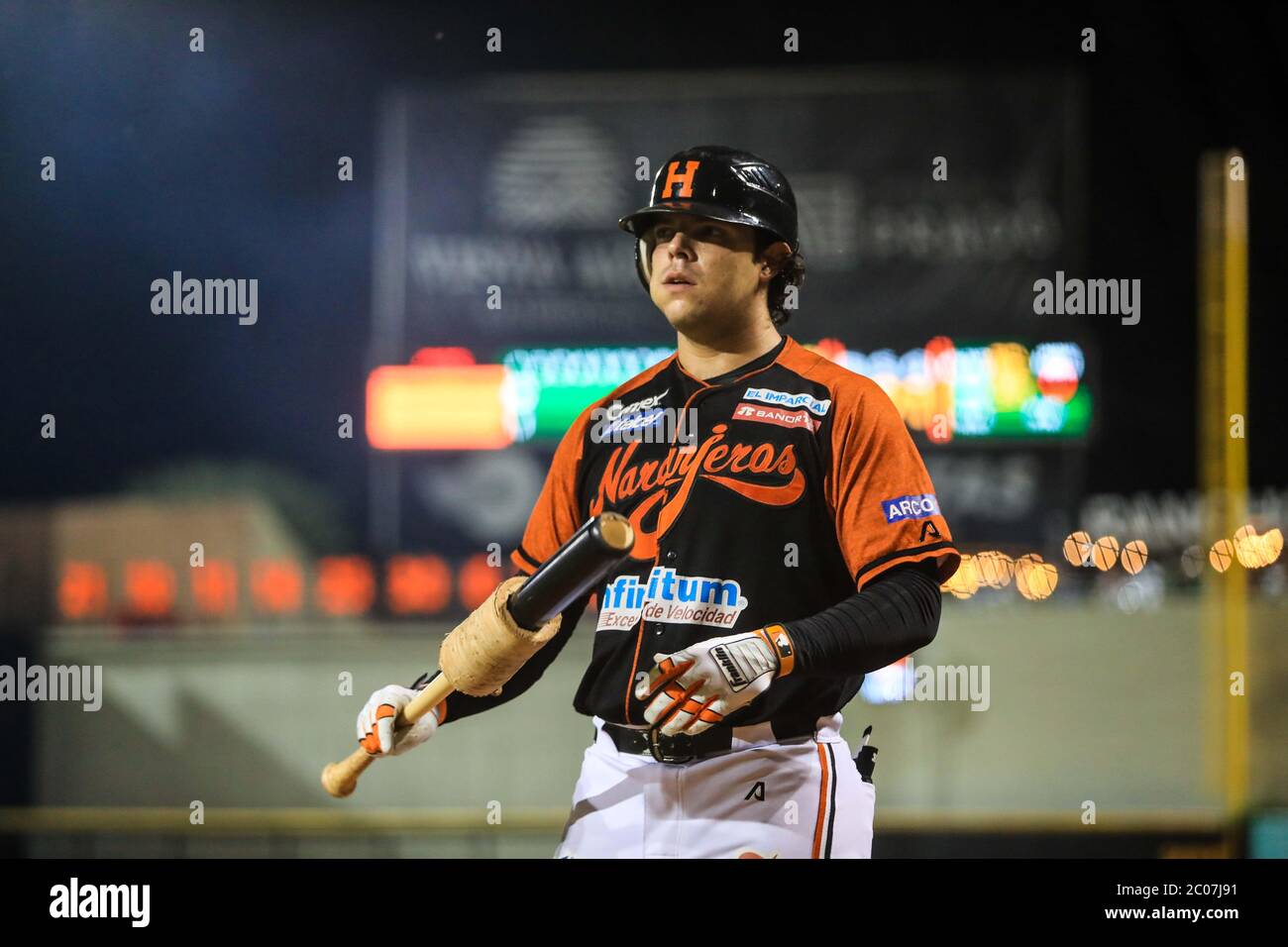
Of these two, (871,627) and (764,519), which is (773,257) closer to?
(764,519)

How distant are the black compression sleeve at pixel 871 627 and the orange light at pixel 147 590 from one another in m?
2.52

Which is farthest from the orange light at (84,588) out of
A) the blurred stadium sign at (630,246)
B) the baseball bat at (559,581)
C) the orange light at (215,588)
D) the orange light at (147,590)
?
the baseball bat at (559,581)

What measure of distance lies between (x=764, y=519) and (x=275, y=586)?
237 centimetres

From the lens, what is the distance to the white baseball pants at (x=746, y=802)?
2.34m

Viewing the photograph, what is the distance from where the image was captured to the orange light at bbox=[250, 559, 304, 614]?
427 centimetres

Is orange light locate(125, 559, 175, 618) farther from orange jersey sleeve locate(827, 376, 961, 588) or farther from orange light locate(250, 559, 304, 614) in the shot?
orange jersey sleeve locate(827, 376, 961, 588)

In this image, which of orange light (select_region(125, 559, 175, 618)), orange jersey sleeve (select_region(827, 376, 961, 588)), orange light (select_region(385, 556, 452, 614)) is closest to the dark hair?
orange jersey sleeve (select_region(827, 376, 961, 588))

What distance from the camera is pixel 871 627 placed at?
224 centimetres

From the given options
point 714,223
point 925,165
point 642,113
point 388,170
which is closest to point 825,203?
point 925,165

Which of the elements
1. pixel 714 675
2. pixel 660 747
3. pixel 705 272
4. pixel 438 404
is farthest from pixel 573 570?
pixel 438 404

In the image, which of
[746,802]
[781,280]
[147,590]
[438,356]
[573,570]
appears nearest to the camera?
[573,570]

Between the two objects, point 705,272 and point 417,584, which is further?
point 417,584

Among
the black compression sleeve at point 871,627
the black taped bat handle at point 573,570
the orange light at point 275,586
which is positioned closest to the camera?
the black taped bat handle at point 573,570

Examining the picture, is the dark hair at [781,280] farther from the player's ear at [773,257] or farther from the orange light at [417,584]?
the orange light at [417,584]
